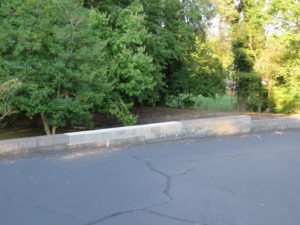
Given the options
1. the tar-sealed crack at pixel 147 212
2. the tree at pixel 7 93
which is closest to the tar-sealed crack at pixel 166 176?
the tar-sealed crack at pixel 147 212

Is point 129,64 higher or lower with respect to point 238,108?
higher

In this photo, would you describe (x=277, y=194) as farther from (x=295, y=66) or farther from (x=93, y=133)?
(x=295, y=66)

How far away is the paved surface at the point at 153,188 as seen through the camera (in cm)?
449

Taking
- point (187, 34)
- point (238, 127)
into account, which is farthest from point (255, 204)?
point (187, 34)

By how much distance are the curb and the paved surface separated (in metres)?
0.37

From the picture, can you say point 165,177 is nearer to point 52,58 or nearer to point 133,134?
point 133,134

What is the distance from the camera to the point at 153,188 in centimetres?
568

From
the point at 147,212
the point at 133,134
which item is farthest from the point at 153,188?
the point at 133,134

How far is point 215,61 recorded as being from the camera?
20.7 m

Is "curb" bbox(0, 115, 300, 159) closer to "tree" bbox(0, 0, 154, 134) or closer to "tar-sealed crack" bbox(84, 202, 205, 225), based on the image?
"tree" bbox(0, 0, 154, 134)

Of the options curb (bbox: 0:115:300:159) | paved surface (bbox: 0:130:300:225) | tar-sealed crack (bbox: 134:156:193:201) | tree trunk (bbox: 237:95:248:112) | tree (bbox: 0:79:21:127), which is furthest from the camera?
tree trunk (bbox: 237:95:248:112)

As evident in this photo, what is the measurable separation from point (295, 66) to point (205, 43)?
514cm

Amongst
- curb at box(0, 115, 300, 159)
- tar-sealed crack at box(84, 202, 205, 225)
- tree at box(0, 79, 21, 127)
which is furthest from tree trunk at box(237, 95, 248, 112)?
tar-sealed crack at box(84, 202, 205, 225)

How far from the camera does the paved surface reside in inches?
177
